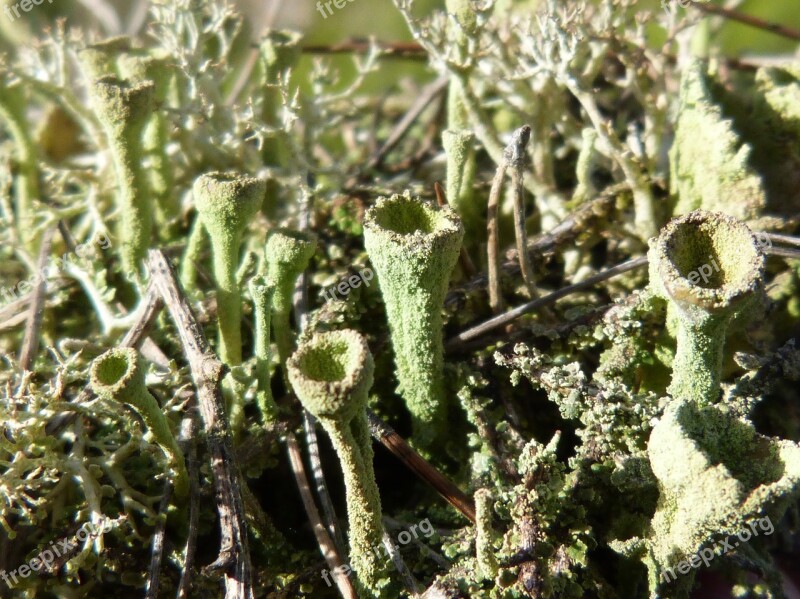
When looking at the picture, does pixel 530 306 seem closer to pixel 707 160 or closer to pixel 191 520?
pixel 707 160

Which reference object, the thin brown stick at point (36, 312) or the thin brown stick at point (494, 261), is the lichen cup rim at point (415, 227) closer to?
the thin brown stick at point (494, 261)

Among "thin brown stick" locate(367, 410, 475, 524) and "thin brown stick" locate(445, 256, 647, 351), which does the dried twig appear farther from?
"thin brown stick" locate(445, 256, 647, 351)

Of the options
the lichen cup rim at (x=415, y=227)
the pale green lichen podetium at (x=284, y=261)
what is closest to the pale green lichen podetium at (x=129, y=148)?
the pale green lichen podetium at (x=284, y=261)

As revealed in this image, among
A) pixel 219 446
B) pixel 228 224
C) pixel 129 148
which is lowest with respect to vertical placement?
pixel 219 446

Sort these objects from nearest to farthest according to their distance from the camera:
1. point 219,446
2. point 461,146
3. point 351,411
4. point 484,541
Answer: point 351,411, point 484,541, point 219,446, point 461,146

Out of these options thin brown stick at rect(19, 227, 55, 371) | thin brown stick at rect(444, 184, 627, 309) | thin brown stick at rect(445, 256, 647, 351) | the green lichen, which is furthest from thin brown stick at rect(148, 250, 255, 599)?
the green lichen

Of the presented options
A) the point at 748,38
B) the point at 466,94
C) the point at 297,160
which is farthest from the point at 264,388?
the point at 748,38

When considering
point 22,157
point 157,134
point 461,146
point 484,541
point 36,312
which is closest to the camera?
point 484,541

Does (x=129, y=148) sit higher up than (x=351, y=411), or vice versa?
(x=129, y=148)

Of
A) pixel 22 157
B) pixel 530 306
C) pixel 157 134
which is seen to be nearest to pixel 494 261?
pixel 530 306

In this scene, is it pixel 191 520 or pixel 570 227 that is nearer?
pixel 191 520
